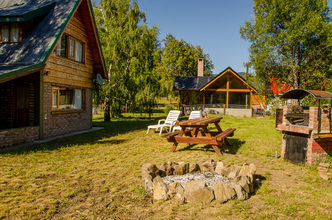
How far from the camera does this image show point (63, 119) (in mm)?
10742

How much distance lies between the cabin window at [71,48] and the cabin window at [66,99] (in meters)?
1.52

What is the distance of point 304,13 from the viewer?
443 inches

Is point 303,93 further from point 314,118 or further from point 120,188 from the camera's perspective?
point 120,188

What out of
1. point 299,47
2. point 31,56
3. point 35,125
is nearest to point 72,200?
point 35,125

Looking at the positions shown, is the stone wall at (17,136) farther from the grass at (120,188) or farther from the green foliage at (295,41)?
the green foliage at (295,41)

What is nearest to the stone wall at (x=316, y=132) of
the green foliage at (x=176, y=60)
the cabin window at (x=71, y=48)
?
the cabin window at (x=71, y=48)

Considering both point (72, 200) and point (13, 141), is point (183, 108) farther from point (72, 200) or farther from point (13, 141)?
point (72, 200)

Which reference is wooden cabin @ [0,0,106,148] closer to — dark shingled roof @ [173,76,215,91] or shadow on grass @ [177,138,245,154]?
shadow on grass @ [177,138,245,154]

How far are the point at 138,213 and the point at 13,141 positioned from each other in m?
6.43

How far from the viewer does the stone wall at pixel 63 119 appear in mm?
9586

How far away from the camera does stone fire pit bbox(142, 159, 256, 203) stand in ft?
12.6

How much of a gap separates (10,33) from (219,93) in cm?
2161

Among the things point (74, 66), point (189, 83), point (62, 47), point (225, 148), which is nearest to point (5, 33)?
point (62, 47)

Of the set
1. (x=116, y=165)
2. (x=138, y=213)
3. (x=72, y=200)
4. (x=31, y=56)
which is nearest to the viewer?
(x=138, y=213)
